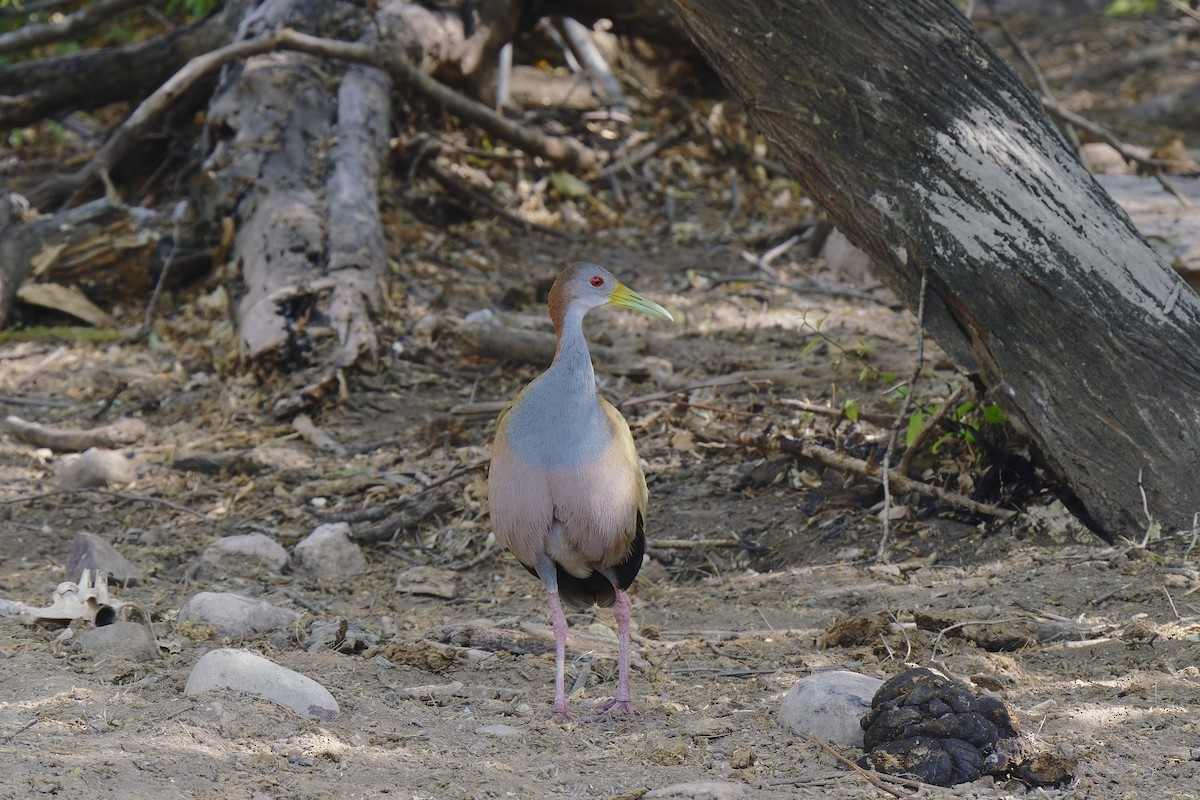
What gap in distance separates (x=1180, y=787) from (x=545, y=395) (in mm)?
1969

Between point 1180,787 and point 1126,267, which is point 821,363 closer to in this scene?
point 1126,267

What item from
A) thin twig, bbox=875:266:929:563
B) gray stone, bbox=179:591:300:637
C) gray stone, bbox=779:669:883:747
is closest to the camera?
gray stone, bbox=779:669:883:747

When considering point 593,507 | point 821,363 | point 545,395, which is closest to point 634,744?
point 593,507

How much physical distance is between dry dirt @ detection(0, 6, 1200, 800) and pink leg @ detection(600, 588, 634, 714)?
52mm

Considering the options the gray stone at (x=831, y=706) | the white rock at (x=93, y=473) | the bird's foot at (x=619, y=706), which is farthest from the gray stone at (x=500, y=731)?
the white rock at (x=93, y=473)

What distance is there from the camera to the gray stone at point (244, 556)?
5.07 metres

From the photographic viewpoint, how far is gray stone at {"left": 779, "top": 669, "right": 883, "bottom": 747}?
3.35 meters

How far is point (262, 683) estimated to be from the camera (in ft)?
11.5

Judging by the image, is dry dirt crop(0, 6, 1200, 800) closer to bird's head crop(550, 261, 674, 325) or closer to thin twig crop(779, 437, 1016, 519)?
thin twig crop(779, 437, 1016, 519)

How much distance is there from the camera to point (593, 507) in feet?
12.4

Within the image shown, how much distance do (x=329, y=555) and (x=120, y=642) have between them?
1.31 meters

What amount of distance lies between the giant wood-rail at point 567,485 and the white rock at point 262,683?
0.71m

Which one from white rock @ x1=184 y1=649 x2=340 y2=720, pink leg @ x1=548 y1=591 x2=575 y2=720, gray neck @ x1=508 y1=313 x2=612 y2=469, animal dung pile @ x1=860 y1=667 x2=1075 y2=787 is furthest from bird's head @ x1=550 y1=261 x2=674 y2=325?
animal dung pile @ x1=860 y1=667 x2=1075 y2=787

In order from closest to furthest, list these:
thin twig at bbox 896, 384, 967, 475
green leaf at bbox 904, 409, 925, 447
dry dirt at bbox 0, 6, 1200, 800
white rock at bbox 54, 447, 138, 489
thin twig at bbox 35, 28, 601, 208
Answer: dry dirt at bbox 0, 6, 1200, 800
thin twig at bbox 896, 384, 967, 475
green leaf at bbox 904, 409, 925, 447
white rock at bbox 54, 447, 138, 489
thin twig at bbox 35, 28, 601, 208
